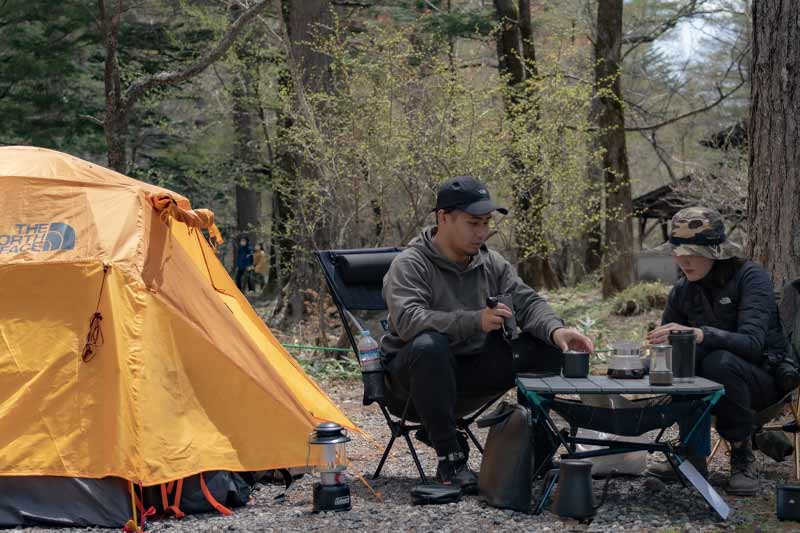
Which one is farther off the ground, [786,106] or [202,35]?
[202,35]

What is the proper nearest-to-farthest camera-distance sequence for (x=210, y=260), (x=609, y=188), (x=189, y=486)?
(x=189, y=486) → (x=210, y=260) → (x=609, y=188)

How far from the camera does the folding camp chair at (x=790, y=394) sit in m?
4.13

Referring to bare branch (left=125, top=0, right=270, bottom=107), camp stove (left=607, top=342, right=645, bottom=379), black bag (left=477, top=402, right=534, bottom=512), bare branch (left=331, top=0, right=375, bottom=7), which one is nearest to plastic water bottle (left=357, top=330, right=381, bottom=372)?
black bag (left=477, top=402, right=534, bottom=512)

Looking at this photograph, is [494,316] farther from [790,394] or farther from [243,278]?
[243,278]

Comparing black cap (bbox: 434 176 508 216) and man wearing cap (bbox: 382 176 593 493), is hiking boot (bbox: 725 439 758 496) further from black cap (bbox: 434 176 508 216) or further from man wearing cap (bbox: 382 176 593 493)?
black cap (bbox: 434 176 508 216)

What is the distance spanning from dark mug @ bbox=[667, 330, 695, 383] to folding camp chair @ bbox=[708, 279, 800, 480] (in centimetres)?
56

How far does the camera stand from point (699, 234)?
4.04 m

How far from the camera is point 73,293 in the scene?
4.15 m

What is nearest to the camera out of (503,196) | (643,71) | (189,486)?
(189,486)

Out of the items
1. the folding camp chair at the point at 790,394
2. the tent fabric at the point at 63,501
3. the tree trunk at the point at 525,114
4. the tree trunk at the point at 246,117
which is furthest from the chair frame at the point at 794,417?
the tree trunk at the point at 246,117

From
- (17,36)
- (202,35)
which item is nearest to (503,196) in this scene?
(202,35)

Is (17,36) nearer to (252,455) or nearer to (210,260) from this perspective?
(210,260)

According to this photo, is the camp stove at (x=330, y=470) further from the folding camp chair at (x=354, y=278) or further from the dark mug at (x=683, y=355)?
the dark mug at (x=683, y=355)

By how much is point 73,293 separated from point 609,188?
33.2 ft
